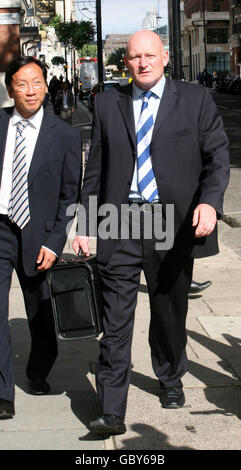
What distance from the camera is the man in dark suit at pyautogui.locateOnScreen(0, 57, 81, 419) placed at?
4.33m

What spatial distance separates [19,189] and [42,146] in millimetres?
264

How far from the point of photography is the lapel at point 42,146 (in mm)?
4379

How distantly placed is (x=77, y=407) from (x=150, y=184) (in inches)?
52.4

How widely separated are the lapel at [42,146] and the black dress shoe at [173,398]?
1.35 meters

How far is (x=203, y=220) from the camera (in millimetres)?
3889

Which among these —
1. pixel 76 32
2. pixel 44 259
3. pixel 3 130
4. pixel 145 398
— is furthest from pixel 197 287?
pixel 76 32

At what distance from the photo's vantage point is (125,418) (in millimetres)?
4352

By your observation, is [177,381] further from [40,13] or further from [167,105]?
[40,13]

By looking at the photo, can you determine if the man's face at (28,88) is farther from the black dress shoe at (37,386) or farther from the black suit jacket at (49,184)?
the black dress shoe at (37,386)

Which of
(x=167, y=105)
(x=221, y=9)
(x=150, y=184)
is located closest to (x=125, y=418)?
(x=150, y=184)

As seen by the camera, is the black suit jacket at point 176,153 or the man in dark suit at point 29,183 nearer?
the black suit jacket at point 176,153

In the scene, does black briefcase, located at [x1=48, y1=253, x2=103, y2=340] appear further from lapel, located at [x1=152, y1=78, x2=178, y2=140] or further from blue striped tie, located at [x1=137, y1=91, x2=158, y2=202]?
lapel, located at [x1=152, y1=78, x2=178, y2=140]

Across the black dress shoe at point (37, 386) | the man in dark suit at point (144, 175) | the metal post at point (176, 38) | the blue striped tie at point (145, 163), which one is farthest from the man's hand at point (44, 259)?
the metal post at point (176, 38)
